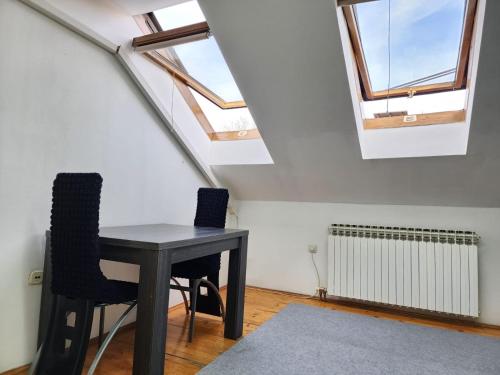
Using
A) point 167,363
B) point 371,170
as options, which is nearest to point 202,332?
point 167,363

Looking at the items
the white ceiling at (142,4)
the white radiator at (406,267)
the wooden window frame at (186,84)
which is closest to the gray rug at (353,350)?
the white radiator at (406,267)

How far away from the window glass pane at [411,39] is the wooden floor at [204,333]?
6.64 feet

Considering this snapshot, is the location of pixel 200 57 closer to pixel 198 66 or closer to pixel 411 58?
pixel 198 66

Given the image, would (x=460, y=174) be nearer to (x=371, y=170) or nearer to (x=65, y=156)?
(x=371, y=170)

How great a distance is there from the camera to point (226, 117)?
3279mm

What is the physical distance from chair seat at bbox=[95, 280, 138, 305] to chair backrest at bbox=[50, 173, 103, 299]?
0.04 m

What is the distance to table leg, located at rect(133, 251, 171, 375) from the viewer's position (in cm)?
139

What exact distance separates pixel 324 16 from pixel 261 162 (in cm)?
154

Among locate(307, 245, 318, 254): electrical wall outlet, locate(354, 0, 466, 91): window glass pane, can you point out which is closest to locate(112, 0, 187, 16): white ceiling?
locate(354, 0, 466, 91): window glass pane

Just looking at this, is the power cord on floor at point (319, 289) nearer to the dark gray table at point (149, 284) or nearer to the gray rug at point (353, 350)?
the gray rug at point (353, 350)

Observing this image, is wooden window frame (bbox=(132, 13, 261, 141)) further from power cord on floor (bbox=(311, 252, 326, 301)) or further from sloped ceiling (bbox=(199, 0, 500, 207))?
power cord on floor (bbox=(311, 252, 326, 301))

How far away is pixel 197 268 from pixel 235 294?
329 mm

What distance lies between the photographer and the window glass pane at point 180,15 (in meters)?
2.26

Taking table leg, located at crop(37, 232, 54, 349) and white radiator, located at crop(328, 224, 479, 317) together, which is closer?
table leg, located at crop(37, 232, 54, 349)
